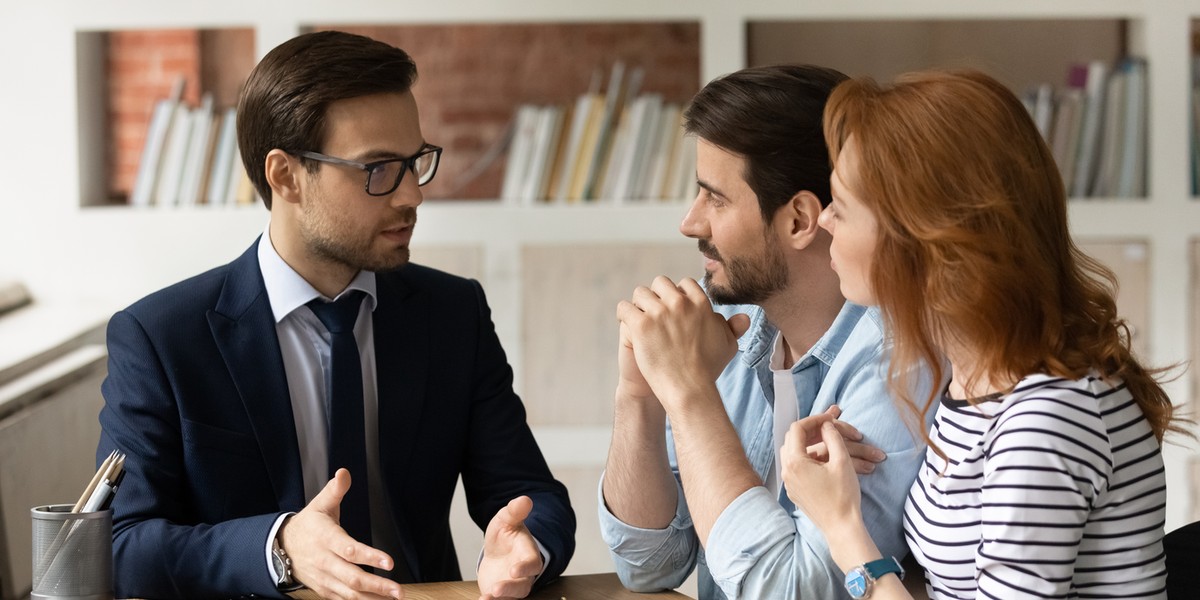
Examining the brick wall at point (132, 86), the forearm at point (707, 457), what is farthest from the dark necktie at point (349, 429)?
the brick wall at point (132, 86)

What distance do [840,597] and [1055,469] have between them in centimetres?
37

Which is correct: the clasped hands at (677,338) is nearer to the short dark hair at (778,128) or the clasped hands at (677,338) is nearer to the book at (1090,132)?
the short dark hair at (778,128)

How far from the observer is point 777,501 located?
5.44 ft

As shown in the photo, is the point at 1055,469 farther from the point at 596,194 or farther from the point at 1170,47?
the point at 1170,47

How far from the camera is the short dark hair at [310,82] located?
191 centimetres

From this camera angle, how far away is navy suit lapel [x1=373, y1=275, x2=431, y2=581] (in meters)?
1.92

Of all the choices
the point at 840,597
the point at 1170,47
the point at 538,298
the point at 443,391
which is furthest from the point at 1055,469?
the point at 1170,47

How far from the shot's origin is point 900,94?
52.5 inches

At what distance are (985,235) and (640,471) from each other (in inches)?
24.4

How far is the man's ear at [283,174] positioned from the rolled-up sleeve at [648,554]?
2.51ft

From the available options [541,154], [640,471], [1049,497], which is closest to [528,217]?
[541,154]

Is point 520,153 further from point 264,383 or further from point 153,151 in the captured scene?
point 264,383

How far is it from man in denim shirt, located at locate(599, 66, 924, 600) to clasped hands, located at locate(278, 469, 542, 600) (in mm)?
159

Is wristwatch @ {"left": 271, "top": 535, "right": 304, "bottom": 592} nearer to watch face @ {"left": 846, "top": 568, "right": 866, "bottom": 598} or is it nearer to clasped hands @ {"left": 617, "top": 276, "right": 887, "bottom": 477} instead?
clasped hands @ {"left": 617, "top": 276, "right": 887, "bottom": 477}
